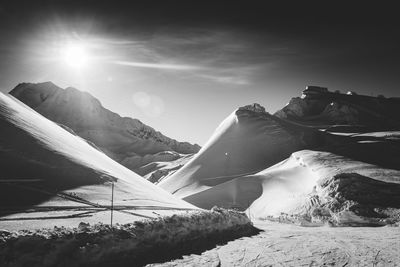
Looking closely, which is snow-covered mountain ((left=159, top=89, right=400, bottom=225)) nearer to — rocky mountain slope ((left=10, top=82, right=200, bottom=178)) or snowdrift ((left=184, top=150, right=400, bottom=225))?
snowdrift ((left=184, top=150, right=400, bottom=225))

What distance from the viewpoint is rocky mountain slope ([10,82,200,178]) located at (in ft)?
311

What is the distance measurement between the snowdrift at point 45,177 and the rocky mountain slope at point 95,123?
75202 millimetres

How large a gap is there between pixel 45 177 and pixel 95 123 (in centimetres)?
9918

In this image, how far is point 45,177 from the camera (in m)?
10.7

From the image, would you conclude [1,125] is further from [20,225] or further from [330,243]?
[330,243]

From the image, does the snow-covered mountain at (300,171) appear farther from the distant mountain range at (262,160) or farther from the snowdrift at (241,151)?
the distant mountain range at (262,160)

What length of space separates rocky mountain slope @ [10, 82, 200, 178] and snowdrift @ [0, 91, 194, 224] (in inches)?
2961

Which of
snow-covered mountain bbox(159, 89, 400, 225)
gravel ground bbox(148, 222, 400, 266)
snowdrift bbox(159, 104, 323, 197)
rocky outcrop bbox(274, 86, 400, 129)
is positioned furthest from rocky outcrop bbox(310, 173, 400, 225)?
rocky outcrop bbox(274, 86, 400, 129)

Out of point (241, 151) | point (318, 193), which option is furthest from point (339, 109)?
point (318, 193)

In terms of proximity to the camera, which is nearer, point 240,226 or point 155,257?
point 155,257

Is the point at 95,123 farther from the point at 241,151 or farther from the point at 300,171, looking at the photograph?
the point at 300,171

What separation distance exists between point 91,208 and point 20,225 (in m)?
2.76

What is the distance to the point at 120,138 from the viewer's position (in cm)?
10388

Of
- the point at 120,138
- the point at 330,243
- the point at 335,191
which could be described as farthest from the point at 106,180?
the point at 120,138
